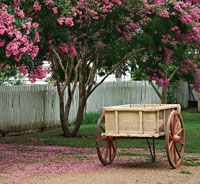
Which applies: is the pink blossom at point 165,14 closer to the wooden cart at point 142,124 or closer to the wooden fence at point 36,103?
the wooden cart at point 142,124

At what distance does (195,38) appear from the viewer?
1451 cm

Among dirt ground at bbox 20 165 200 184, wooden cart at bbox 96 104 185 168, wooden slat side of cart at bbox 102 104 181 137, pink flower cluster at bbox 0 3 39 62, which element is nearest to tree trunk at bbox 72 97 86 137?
wooden cart at bbox 96 104 185 168

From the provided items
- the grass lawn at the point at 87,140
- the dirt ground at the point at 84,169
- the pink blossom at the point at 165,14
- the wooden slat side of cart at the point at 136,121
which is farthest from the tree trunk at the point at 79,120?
the wooden slat side of cart at the point at 136,121

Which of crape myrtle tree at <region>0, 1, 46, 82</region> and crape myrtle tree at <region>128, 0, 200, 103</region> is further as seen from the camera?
crape myrtle tree at <region>128, 0, 200, 103</region>

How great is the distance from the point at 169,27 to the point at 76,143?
415 centimetres

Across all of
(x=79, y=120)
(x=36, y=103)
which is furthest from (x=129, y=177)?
(x=36, y=103)

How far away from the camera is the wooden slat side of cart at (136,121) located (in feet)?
32.2

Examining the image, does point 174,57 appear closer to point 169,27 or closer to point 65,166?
point 169,27

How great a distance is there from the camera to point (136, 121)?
9938mm

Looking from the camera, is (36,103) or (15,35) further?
(36,103)

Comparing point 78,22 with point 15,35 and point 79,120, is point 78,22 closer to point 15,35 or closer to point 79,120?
point 15,35

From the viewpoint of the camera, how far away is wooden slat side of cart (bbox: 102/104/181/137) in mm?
9820

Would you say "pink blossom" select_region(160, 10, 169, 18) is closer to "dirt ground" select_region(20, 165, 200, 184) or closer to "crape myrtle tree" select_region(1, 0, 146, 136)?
"crape myrtle tree" select_region(1, 0, 146, 136)

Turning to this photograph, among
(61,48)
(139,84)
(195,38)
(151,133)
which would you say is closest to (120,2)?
(61,48)
